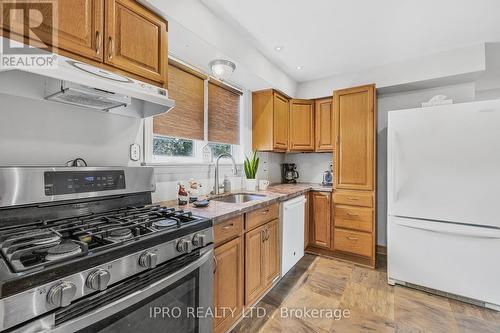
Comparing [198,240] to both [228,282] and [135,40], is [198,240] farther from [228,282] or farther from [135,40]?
[135,40]

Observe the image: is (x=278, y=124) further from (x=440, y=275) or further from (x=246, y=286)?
(x=440, y=275)

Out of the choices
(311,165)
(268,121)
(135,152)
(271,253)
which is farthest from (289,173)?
(135,152)

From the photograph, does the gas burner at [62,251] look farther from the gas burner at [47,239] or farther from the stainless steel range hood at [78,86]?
the stainless steel range hood at [78,86]

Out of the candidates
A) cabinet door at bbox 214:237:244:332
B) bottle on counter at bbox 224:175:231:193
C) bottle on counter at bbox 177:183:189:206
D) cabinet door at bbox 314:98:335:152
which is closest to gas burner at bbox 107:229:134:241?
cabinet door at bbox 214:237:244:332

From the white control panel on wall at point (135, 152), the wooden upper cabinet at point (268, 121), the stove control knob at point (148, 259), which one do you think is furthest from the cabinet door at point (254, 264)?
the wooden upper cabinet at point (268, 121)

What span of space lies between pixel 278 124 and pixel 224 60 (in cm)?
119

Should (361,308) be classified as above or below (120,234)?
below

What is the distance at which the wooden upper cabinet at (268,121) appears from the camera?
2.95 meters

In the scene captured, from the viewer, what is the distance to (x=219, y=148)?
2758mm

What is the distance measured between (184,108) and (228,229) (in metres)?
1.25

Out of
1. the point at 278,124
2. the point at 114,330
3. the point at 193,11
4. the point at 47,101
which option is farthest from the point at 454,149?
the point at 47,101

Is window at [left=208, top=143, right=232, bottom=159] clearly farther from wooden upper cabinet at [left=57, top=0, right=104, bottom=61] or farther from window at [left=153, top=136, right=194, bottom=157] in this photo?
wooden upper cabinet at [left=57, top=0, right=104, bottom=61]

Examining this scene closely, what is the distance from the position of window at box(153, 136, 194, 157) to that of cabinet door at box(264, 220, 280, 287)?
107 cm

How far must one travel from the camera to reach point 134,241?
3.09ft
